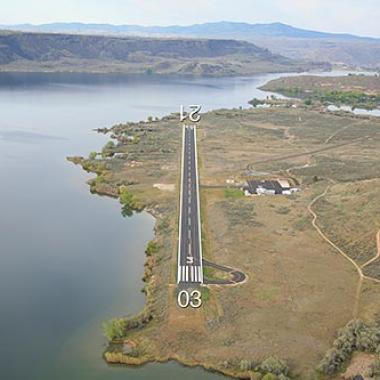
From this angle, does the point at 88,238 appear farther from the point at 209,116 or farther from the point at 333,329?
the point at 209,116

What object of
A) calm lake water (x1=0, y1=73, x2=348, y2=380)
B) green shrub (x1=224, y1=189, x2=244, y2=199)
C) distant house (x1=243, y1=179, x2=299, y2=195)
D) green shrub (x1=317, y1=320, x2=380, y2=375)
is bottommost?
calm lake water (x1=0, y1=73, x2=348, y2=380)

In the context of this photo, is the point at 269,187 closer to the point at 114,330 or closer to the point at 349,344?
the point at 349,344

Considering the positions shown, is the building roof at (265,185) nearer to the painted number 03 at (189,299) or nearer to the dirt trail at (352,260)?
the dirt trail at (352,260)

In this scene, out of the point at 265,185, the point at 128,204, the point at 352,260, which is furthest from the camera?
the point at 265,185

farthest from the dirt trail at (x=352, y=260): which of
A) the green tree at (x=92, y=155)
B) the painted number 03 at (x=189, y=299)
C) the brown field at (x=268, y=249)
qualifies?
the green tree at (x=92, y=155)

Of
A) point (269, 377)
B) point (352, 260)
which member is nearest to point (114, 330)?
point (269, 377)

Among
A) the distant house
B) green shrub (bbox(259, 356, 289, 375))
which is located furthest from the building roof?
green shrub (bbox(259, 356, 289, 375))

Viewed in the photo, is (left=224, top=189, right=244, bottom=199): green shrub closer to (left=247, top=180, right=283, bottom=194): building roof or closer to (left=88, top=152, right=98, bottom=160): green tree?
(left=247, top=180, right=283, bottom=194): building roof
